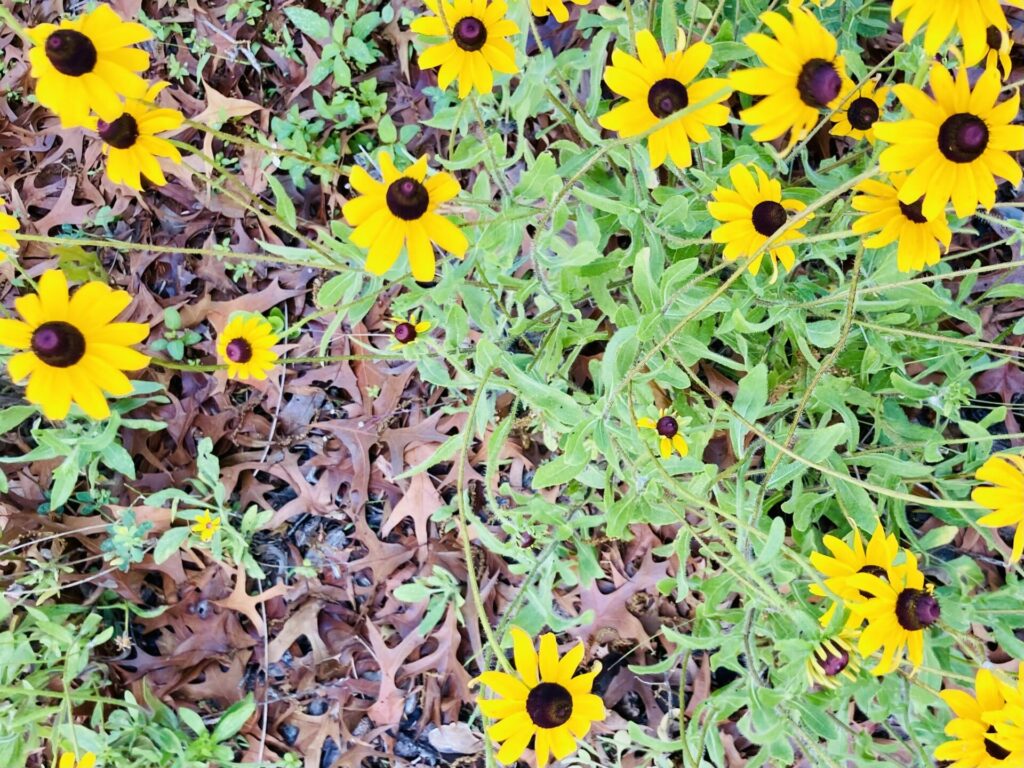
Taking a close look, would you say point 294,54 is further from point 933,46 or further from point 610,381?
point 933,46

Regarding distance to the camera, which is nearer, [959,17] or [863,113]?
[959,17]

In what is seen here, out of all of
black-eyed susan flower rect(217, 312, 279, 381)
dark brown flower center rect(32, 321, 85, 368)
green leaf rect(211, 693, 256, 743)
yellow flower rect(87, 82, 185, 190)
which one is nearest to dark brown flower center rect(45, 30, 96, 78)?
yellow flower rect(87, 82, 185, 190)

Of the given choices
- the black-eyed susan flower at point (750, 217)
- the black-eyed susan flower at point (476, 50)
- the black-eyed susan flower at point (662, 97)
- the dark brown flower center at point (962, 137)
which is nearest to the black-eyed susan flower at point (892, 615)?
the black-eyed susan flower at point (750, 217)

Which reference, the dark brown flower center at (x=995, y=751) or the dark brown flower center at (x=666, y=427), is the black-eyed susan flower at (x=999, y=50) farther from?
the dark brown flower center at (x=995, y=751)

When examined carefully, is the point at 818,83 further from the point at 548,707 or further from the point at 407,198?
the point at 548,707

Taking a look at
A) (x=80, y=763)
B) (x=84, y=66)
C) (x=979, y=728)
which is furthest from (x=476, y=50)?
(x=80, y=763)

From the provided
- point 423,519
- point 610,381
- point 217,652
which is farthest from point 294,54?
point 217,652

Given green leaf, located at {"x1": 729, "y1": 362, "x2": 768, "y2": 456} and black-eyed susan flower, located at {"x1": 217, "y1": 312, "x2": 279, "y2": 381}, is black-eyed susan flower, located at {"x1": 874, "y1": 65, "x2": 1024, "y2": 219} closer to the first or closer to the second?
green leaf, located at {"x1": 729, "y1": 362, "x2": 768, "y2": 456}
